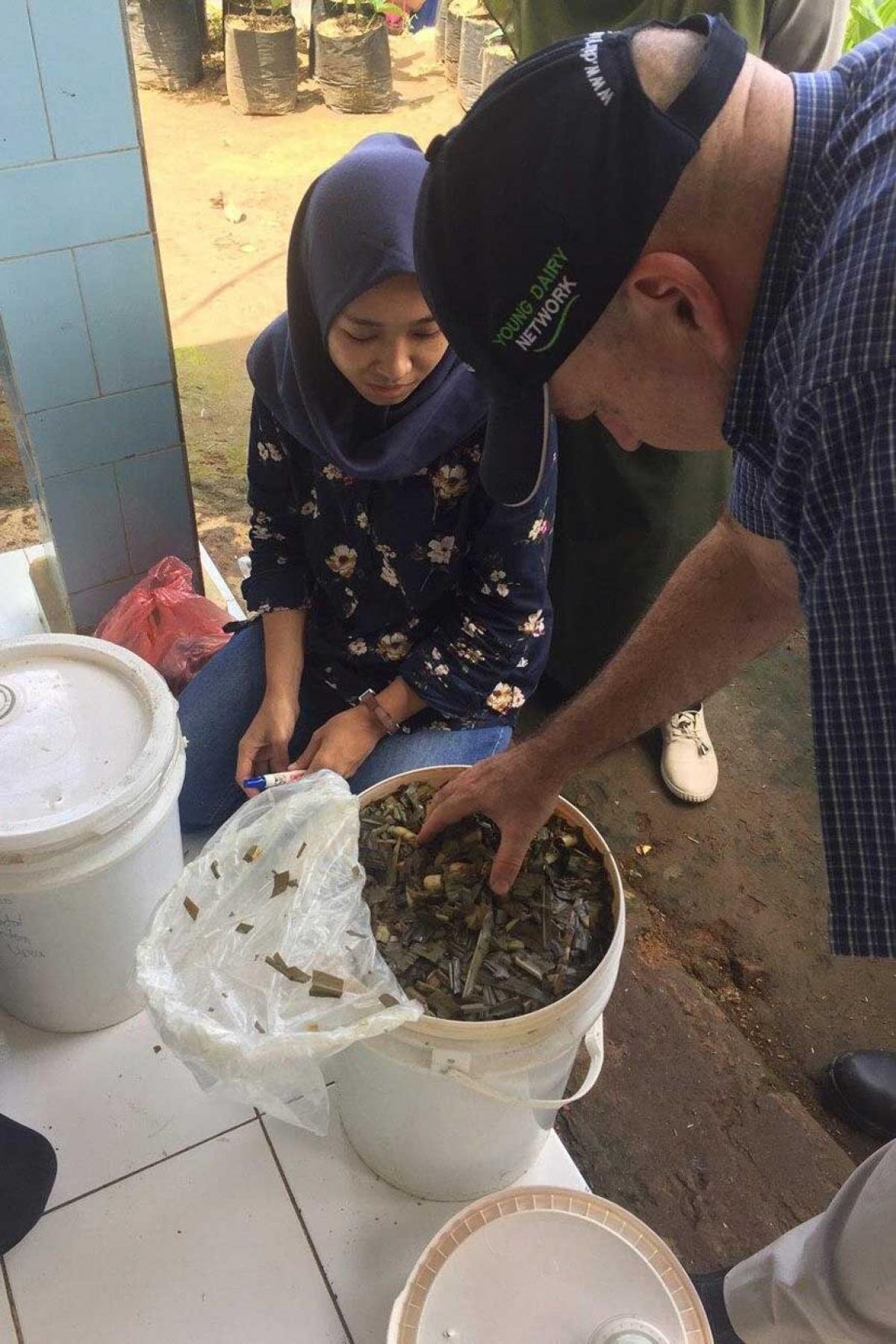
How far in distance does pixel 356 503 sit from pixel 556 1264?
3.39 feet

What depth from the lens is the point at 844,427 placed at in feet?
Result: 2.10

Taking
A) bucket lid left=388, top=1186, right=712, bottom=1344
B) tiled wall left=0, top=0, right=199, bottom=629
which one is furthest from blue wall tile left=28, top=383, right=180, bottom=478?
bucket lid left=388, top=1186, right=712, bottom=1344

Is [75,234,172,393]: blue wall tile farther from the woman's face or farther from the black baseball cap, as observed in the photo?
the black baseball cap

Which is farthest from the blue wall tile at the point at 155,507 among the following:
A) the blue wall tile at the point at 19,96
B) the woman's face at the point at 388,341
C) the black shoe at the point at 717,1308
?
the black shoe at the point at 717,1308

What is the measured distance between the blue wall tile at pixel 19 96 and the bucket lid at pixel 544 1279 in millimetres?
1576

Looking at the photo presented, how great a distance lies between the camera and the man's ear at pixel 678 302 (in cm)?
70

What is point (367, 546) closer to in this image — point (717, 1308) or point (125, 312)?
point (125, 312)

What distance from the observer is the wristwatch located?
5.06 ft

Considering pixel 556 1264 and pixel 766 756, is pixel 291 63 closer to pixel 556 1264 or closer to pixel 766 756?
pixel 766 756

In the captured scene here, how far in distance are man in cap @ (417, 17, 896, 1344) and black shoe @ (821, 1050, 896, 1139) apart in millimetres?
1091

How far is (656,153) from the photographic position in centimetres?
67

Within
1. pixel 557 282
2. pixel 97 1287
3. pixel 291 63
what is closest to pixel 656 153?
pixel 557 282

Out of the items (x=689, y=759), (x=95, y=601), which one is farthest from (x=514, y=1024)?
(x=95, y=601)

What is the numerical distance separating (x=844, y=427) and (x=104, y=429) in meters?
1.49
